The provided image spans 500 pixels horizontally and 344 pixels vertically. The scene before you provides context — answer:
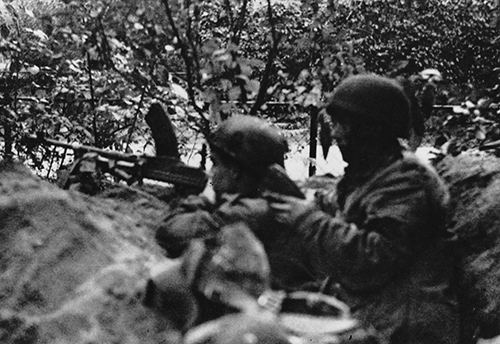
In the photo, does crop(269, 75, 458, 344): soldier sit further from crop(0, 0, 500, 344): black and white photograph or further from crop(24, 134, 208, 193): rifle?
crop(24, 134, 208, 193): rifle

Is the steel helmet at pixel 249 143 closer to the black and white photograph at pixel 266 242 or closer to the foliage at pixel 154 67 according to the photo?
the black and white photograph at pixel 266 242

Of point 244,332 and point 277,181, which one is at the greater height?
point 277,181

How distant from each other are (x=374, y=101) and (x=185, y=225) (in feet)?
2.42

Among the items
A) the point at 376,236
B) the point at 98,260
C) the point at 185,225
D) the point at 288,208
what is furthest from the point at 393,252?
the point at 98,260

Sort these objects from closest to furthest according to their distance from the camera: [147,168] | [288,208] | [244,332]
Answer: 1. [244,332]
2. [288,208]
3. [147,168]

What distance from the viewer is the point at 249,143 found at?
2127 mm

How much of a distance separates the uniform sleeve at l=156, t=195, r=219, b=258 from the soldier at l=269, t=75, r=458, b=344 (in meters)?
0.24

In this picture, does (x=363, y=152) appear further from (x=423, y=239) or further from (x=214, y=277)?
(x=214, y=277)

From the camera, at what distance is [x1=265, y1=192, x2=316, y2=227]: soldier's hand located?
82.6 inches

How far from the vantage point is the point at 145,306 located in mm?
2150

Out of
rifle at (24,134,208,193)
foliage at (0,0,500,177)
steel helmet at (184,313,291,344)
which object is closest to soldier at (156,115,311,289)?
rifle at (24,134,208,193)

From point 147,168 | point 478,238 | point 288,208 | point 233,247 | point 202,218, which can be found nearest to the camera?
point 233,247

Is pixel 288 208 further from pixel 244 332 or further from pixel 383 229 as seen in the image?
pixel 244 332

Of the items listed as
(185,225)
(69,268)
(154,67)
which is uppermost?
(154,67)
